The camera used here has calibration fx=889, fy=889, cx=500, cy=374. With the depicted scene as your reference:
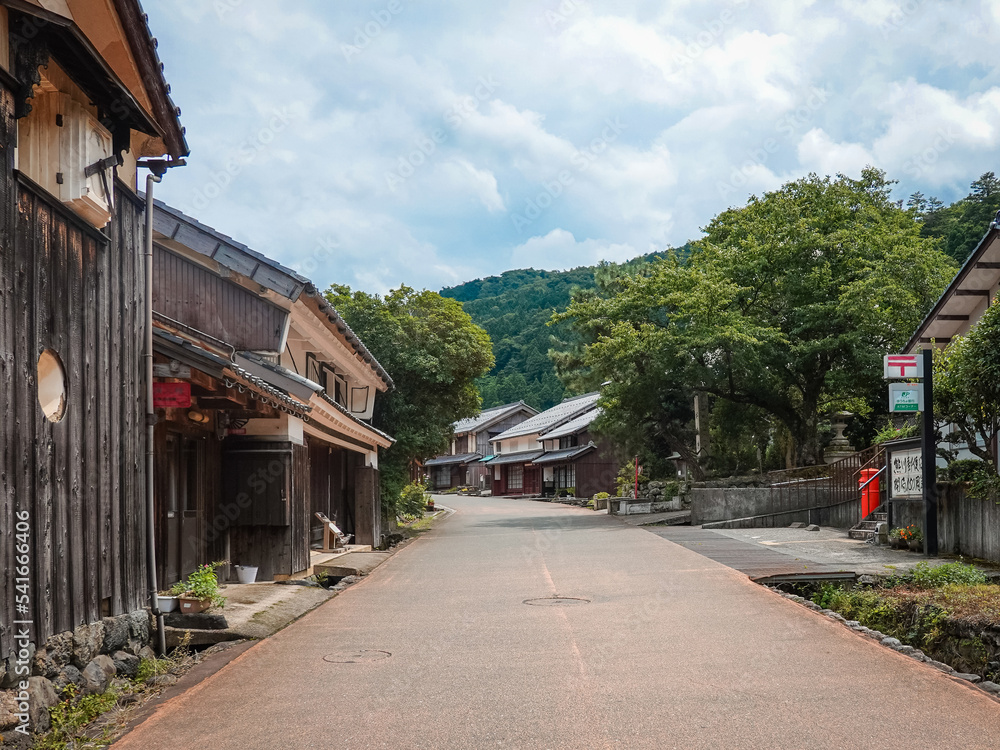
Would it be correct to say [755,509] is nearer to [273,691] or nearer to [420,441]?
[420,441]

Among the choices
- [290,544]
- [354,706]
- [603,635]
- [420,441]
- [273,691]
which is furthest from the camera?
[420,441]

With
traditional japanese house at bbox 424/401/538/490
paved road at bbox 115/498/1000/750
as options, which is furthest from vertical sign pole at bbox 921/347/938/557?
traditional japanese house at bbox 424/401/538/490

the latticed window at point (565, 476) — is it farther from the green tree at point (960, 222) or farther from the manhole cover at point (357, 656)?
the manhole cover at point (357, 656)

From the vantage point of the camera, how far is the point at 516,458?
67.2 meters

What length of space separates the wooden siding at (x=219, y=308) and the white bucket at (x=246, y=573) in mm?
3210

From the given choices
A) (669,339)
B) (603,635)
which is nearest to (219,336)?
(603,635)

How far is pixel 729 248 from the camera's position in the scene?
99.6 ft

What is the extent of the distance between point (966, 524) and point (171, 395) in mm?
12065

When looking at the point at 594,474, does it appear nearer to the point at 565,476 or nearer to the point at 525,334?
the point at 565,476

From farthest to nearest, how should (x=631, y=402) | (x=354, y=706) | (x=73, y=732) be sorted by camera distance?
1. (x=631, y=402)
2. (x=354, y=706)
3. (x=73, y=732)

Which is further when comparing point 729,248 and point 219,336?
point 729,248

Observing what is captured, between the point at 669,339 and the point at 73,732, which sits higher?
the point at 669,339

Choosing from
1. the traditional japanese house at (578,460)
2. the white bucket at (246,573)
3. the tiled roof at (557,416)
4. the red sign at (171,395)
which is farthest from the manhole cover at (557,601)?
the tiled roof at (557,416)

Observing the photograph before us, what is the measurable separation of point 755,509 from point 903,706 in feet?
66.6
